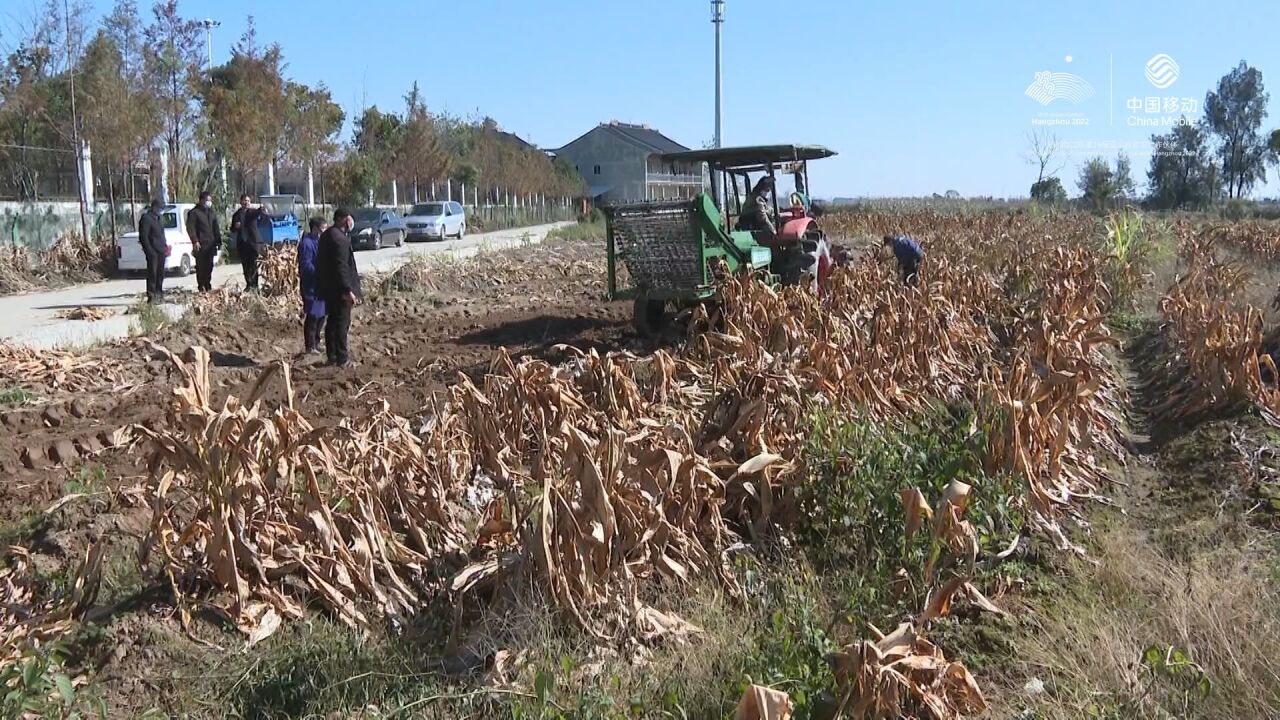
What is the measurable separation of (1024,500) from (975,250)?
1151cm

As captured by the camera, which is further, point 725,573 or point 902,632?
point 725,573

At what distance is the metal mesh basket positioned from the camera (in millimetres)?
10383

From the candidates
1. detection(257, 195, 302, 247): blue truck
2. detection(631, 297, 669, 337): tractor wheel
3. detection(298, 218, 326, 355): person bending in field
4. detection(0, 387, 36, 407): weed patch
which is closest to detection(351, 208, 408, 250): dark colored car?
detection(257, 195, 302, 247): blue truck

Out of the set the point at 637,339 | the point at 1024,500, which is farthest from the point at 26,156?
the point at 1024,500

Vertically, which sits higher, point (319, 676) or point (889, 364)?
point (889, 364)

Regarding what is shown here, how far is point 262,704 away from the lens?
3502 mm

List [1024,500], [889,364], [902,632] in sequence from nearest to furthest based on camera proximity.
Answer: [902,632], [1024,500], [889,364]

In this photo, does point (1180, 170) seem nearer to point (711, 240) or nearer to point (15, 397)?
point (711, 240)

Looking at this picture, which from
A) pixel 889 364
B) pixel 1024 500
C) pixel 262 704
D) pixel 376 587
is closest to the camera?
pixel 262 704

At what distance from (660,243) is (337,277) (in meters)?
3.39

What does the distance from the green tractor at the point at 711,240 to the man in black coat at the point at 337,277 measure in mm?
2776

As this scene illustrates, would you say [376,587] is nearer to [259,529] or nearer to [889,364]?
[259,529]

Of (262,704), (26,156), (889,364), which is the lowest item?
(262,704)

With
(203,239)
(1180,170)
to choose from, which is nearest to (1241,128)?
(1180,170)
